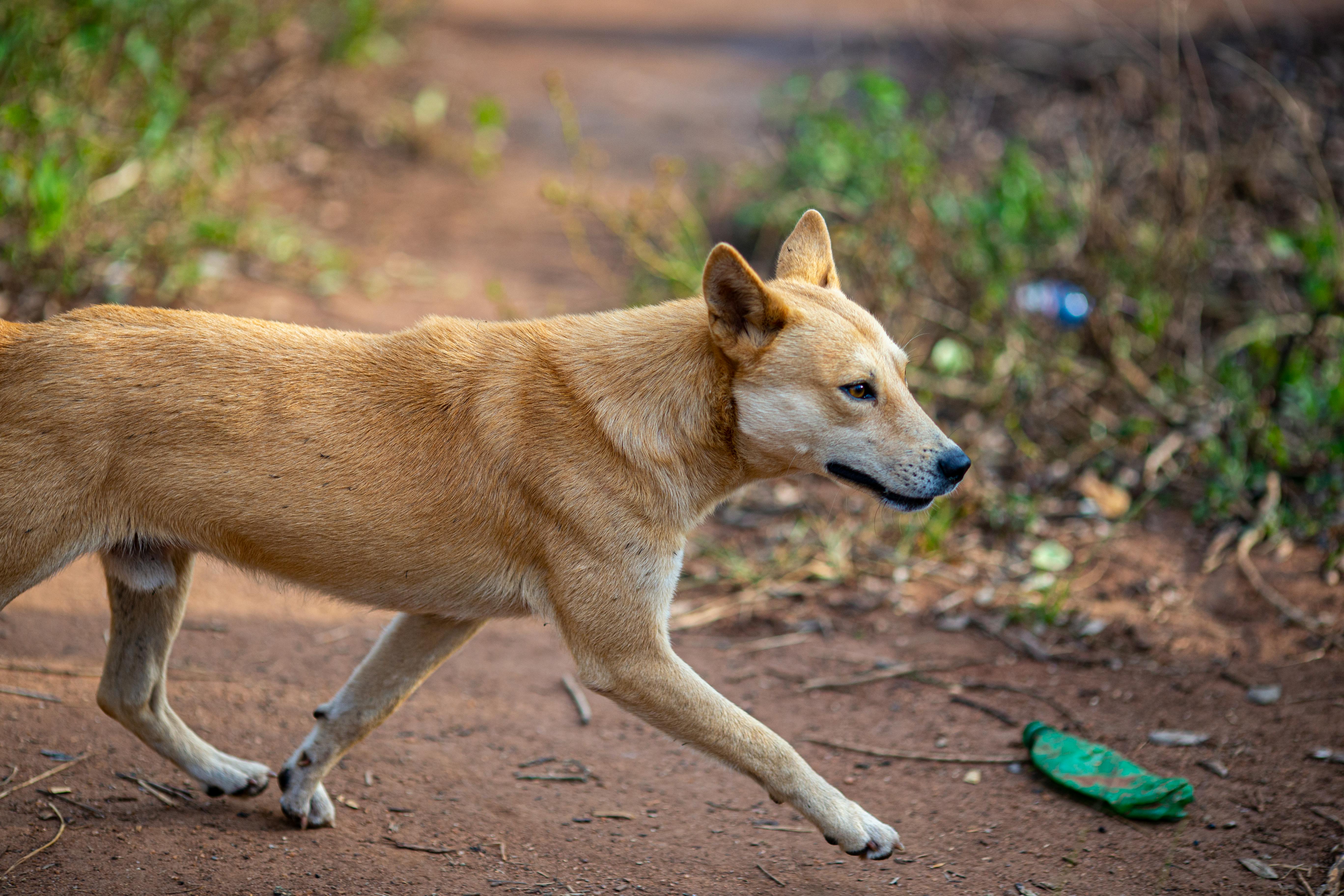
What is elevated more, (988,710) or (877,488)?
(877,488)

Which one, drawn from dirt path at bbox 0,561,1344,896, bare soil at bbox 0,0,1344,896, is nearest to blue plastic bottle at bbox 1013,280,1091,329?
bare soil at bbox 0,0,1344,896

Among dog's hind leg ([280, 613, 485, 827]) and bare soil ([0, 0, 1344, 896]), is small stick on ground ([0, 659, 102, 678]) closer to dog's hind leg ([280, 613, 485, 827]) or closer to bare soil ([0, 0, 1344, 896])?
bare soil ([0, 0, 1344, 896])

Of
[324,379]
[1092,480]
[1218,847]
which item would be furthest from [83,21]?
[1218,847]

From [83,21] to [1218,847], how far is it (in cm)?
777

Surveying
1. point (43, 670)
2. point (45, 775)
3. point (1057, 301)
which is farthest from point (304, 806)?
point (1057, 301)

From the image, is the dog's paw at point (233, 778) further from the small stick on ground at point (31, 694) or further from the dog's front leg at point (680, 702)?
the dog's front leg at point (680, 702)

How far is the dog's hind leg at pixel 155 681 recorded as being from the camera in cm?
363

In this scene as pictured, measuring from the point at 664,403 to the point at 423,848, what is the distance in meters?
1.63

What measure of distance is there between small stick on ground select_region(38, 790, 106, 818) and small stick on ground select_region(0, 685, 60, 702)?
1.97 ft

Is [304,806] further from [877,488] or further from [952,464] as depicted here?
[952,464]

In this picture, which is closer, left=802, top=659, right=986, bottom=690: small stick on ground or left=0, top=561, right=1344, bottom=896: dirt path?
left=0, top=561, right=1344, bottom=896: dirt path

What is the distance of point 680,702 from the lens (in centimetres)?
326

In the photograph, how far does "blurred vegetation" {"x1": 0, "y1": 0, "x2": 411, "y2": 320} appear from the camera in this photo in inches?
249

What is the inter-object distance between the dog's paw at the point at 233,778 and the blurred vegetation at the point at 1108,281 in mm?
3300
